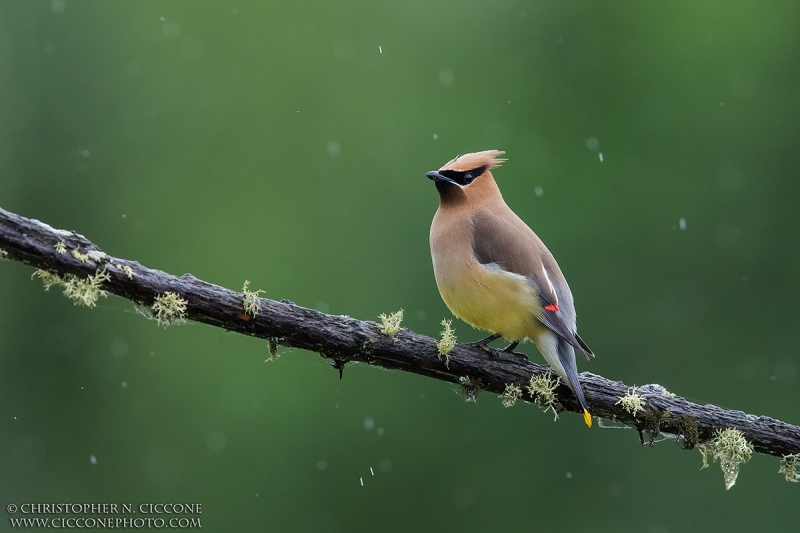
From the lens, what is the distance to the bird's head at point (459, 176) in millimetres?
5492

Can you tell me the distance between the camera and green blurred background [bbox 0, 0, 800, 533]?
10469mm

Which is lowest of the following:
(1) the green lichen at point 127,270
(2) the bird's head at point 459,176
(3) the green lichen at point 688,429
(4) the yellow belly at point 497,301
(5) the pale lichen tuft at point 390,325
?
(1) the green lichen at point 127,270

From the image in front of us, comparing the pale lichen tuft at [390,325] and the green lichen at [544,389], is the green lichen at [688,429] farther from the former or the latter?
the pale lichen tuft at [390,325]

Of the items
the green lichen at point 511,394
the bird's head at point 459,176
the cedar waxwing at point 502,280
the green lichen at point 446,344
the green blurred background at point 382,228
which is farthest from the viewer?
the green blurred background at point 382,228

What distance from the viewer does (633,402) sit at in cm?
445

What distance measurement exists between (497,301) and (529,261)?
280 millimetres

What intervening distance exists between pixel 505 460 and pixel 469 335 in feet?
5.41

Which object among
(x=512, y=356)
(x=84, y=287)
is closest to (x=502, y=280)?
(x=512, y=356)

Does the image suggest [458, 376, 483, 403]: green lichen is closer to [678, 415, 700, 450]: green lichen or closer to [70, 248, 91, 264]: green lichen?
[678, 415, 700, 450]: green lichen

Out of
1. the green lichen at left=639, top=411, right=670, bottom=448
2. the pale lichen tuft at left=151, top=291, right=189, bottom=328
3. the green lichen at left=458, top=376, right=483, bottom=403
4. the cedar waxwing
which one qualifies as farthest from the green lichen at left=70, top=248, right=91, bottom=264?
the green lichen at left=639, top=411, right=670, bottom=448

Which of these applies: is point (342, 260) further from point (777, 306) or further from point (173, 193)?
point (777, 306)

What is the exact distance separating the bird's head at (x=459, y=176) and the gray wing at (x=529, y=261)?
25 cm

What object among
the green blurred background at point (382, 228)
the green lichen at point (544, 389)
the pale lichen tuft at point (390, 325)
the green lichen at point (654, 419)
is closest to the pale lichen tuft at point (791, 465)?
the green lichen at point (654, 419)

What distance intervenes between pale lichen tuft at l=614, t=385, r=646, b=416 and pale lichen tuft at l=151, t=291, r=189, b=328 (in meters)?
1.84
